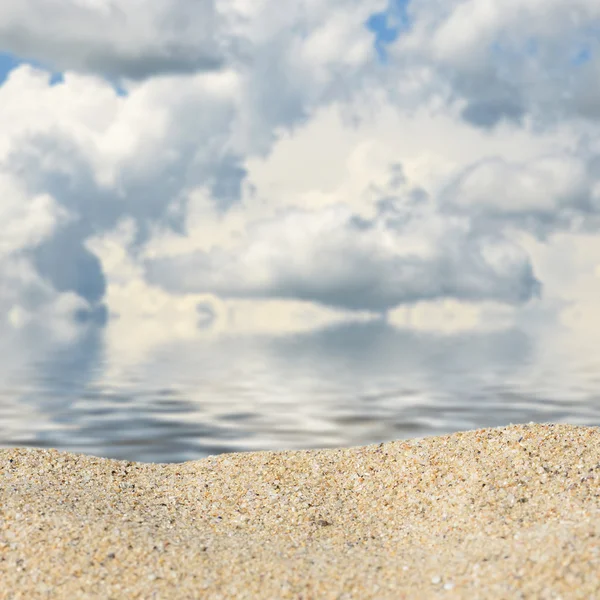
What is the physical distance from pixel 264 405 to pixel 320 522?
11120 mm

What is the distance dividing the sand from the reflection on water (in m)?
2.66

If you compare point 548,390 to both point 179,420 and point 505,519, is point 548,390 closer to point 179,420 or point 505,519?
point 179,420

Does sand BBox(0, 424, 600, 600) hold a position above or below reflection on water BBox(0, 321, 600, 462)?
below

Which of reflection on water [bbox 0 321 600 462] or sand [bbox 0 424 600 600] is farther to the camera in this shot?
reflection on water [bbox 0 321 600 462]

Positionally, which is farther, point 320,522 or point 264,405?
point 264,405

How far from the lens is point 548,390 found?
2389 cm

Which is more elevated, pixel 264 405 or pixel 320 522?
pixel 264 405

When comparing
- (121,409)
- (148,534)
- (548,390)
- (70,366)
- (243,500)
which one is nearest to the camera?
(148,534)

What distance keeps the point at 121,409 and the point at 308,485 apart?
10.5 meters

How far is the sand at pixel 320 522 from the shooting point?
7.02m

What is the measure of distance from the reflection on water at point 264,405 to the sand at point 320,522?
266 centimetres

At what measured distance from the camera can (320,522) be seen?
9.41 metres

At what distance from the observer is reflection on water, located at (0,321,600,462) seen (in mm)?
15070

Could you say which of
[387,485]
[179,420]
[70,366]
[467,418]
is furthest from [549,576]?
[70,366]
